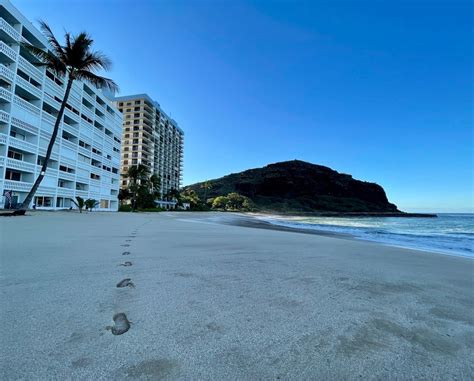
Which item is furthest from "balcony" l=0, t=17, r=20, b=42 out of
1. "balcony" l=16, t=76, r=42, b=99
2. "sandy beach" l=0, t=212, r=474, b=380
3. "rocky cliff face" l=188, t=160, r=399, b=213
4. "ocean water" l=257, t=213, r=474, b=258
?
"rocky cliff face" l=188, t=160, r=399, b=213

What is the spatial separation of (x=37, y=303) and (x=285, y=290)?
7.76 ft

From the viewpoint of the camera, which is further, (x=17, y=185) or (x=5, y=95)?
(x=17, y=185)

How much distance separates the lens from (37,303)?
6.98 ft

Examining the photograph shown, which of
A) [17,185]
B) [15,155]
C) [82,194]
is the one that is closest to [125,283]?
[17,185]

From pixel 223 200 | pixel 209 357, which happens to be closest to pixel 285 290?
pixel 209 357

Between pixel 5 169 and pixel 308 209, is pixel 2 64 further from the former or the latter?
pixel 308 209

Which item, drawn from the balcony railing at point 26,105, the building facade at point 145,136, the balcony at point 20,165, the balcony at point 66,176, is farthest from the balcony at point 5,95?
the building facade at point 145,136

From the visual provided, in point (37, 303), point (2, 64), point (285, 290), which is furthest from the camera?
point (2, 64)

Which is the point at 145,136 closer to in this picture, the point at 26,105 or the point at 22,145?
the point at 26,105

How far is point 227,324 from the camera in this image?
74.0 inches

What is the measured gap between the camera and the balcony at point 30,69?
2324 cm

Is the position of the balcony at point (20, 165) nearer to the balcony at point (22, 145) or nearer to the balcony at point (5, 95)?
the balcony at point (22, 145)

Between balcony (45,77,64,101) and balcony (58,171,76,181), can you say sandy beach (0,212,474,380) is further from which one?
balcony (45,77,64,101)

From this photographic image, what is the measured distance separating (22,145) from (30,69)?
26.1 ft
